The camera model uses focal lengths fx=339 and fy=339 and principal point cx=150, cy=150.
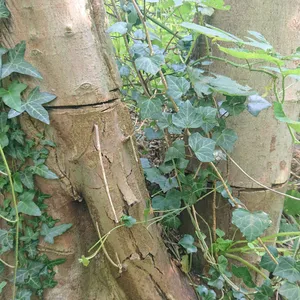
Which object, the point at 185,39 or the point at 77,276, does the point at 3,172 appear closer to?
the point at 77,276

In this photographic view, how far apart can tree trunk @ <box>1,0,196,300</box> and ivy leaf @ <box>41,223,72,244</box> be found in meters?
0.02

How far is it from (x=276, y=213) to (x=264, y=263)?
0.20 meters

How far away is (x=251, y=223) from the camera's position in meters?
0.79

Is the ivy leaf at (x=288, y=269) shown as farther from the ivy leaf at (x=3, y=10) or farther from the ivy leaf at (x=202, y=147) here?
the ivy leaf at (x=3, y=10)

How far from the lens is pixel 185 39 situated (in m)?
1.04

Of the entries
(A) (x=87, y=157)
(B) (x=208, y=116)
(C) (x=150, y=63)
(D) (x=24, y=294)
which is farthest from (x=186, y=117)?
(D) (x=24, y=294)

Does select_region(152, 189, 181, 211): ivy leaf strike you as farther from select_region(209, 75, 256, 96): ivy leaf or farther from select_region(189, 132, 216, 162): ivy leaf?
select_region(209, 75, 256, 96): ivy leaf

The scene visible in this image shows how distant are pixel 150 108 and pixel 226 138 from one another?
215mm

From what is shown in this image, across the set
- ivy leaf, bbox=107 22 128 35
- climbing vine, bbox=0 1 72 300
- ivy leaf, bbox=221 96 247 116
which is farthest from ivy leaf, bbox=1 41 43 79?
ivy leaf, bbox=221 96 247 116

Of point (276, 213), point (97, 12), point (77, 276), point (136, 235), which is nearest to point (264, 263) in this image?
point (276, 213)

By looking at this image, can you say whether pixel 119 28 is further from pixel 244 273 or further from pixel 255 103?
pixel 244 273

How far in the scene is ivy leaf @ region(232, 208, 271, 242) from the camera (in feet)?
2.57

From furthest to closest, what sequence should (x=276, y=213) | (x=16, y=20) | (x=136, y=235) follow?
1. (x=276, y=213)
2. (x=136, y=235)
3. (x=16, y=20)

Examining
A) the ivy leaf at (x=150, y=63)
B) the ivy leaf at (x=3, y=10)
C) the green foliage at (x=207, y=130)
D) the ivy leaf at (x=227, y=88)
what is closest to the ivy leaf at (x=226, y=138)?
the green foliage at (x=207, y=130)
